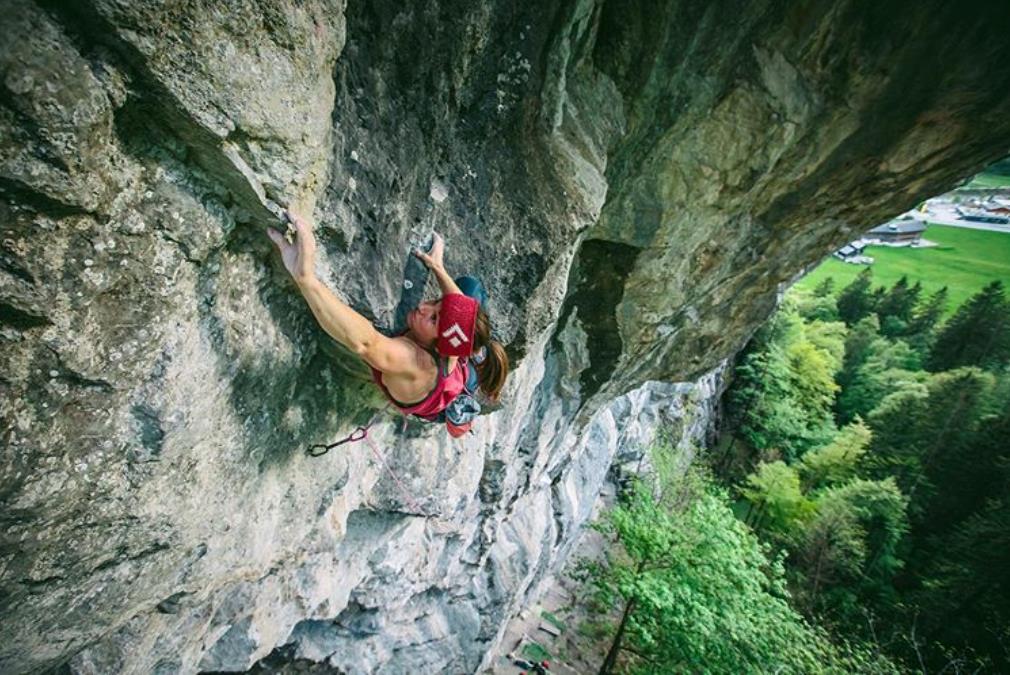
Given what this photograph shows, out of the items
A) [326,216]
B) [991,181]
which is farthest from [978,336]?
[326,216]

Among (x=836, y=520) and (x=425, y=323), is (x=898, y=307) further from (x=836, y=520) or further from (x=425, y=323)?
(x=425, y=323)

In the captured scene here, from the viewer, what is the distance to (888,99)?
16.6ft

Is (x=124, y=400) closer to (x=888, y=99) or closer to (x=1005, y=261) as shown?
(x=888, y=99)

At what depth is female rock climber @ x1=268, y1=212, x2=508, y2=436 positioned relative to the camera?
2617 millimetres

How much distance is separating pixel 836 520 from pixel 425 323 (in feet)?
78.1

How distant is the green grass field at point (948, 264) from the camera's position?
4219cm

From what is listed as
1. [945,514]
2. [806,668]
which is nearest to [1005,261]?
[945,514]

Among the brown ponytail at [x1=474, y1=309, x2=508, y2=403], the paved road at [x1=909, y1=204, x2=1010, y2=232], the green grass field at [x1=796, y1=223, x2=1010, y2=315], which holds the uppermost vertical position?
the paved road at [x1=909, y1=204, x2=1010, y2=232]

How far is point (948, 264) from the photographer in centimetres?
4566

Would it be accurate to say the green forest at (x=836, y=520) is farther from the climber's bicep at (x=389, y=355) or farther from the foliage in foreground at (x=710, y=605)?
the climber's bicep at (x=389, y=355)

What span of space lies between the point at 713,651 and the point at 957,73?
10592 mm

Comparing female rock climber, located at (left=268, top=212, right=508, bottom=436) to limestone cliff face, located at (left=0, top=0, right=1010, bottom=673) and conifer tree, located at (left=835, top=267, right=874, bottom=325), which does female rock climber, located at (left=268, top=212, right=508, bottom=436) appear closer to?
limestone cliff face, located at (left=0, top=0, right=1010, bottom=673)

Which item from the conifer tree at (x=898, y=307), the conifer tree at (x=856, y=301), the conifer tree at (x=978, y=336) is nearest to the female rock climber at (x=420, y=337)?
the conifer tree at (x=978, y=336)

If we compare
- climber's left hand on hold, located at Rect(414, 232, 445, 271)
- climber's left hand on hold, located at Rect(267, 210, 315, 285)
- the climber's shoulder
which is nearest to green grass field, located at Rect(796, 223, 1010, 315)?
climber's left hand on hold, located at Rect(414, 232, 445, 271)
